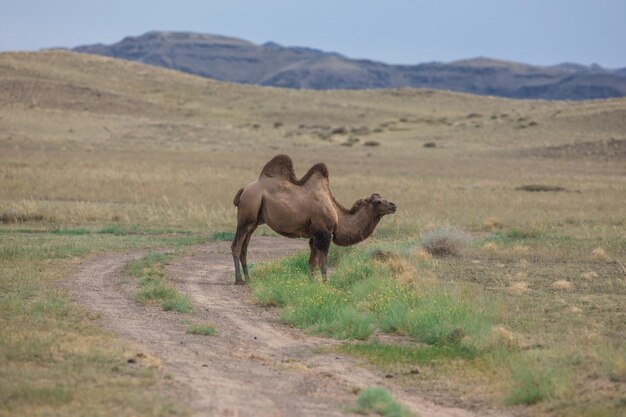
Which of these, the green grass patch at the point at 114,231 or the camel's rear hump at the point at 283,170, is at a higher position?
the camel's rear hump at the point at 283,170

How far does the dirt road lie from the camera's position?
9.52 m

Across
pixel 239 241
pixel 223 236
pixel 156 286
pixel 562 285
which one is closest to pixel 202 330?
pixel 156 286

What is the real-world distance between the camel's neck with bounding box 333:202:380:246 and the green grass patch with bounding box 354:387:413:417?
8281mm

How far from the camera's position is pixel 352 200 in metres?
34.7

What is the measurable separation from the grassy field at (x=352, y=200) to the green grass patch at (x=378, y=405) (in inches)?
45.2

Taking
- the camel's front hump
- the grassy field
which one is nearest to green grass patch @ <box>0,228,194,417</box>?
the grassy field

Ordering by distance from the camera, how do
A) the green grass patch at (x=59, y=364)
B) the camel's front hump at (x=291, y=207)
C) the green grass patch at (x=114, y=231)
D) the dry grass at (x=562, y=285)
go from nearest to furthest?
the green grass patch at (x=59, y=364) → the dry grass at (x=562, y=285) → the camel's front hump at (x=291, y=207) → the green grass patch at (x=114, y=231)

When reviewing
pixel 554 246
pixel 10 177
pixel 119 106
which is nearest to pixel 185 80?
pixel 119 106

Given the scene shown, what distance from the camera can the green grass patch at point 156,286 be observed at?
47.9 feet

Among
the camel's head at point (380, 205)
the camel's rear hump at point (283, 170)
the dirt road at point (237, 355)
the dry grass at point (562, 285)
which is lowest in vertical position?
the dry grass at point (562, 285)

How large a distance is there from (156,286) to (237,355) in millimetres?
4394

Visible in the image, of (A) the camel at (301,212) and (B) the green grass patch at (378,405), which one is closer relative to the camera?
(B) the green grass patch at (378,405)

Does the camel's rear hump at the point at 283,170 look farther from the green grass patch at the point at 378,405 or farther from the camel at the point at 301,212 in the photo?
the green grass patch at the point at 378,405

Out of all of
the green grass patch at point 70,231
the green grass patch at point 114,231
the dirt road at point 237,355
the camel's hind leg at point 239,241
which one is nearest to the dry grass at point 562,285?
the dirt road at point 237,355
